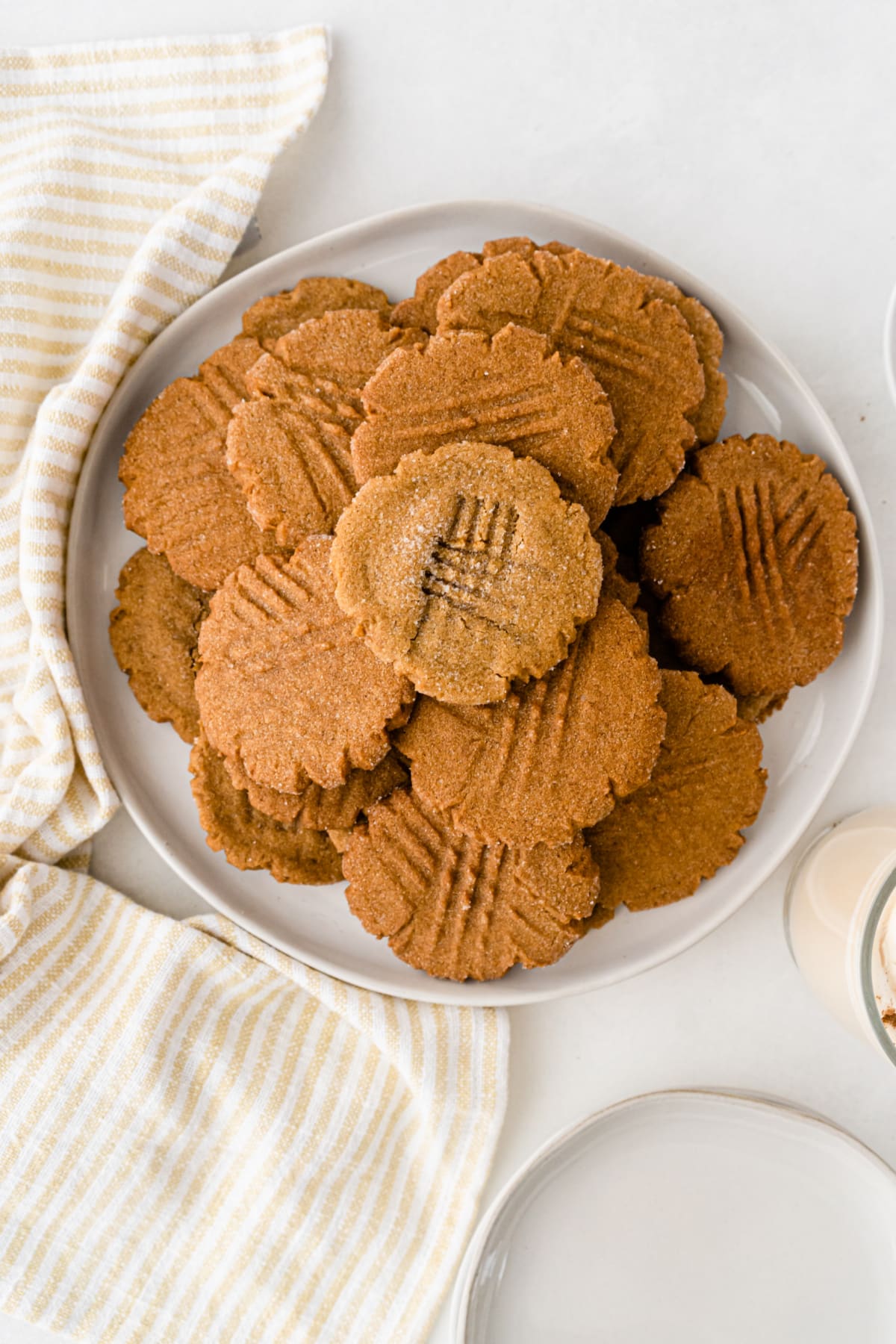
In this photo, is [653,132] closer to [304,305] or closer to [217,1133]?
[304,305]

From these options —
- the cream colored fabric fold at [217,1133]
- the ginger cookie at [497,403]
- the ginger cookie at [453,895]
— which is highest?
the ginger cookie at [497,403]

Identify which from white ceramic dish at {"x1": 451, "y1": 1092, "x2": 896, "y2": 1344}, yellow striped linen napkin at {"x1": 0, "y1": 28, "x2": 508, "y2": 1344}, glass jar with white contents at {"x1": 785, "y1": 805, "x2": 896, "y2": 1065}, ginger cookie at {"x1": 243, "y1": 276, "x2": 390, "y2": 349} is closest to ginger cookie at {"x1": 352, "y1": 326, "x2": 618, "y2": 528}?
ginger cookie at {"x1": 243, "y1": 276, "x2": 390, "y2": 349}

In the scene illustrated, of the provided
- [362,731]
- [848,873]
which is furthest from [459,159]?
[848,873]

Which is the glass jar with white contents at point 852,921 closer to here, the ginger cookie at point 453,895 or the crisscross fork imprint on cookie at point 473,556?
the ginger cookie at point 453,895

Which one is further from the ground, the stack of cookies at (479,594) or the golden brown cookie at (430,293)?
the golden brown cookie at (430,293)

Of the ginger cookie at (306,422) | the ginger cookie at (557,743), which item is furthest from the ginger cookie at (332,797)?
the ginger cookie at (306,422)

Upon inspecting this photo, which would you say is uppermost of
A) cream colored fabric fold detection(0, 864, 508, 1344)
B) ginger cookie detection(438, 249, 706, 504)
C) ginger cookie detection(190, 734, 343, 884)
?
ginger cookie detection(438, 249, 706, 504)

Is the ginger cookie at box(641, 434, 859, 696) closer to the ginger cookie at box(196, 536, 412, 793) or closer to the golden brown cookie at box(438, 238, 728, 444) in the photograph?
the golden brown cookie at box(438, 238, 728, 444)
